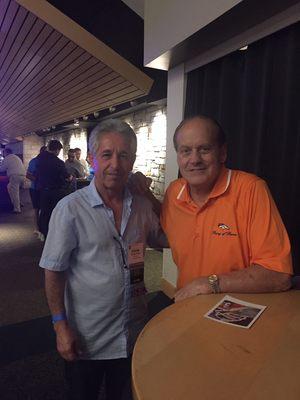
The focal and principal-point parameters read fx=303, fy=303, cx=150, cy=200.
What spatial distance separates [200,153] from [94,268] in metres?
0.66

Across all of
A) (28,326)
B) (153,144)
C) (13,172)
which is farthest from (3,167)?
(28,326)

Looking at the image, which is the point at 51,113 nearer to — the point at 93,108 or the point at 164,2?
the point at 93,108

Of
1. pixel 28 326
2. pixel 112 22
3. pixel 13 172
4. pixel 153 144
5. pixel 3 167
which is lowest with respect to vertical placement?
pixel 28 326

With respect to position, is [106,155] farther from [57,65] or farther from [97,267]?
[57,65]

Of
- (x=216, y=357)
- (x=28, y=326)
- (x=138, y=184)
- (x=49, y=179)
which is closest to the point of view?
(x=216, y=357)

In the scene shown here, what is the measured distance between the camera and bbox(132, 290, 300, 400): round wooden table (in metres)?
0.67

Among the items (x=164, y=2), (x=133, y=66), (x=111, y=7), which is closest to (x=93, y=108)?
(x=133, y=66)

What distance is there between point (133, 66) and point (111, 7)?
2.38ft

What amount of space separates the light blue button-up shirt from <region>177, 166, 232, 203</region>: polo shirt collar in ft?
0.88

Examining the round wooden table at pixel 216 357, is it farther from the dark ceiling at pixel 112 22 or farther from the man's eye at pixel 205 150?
the dark ceiling at pixel 112 22

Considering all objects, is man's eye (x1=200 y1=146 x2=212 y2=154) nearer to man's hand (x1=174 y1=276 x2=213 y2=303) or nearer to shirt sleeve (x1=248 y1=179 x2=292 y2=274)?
shirt sleeve (x1=248 y1=179 x2=292 y2=274)

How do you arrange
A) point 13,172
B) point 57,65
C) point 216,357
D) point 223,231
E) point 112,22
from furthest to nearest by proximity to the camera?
point 13,172, point 57,65, point 112,22, point 223,231, point 216,357

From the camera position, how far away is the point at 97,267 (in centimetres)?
120

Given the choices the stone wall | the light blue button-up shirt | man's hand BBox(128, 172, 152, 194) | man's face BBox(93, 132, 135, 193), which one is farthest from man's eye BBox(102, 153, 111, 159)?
the stone wall
